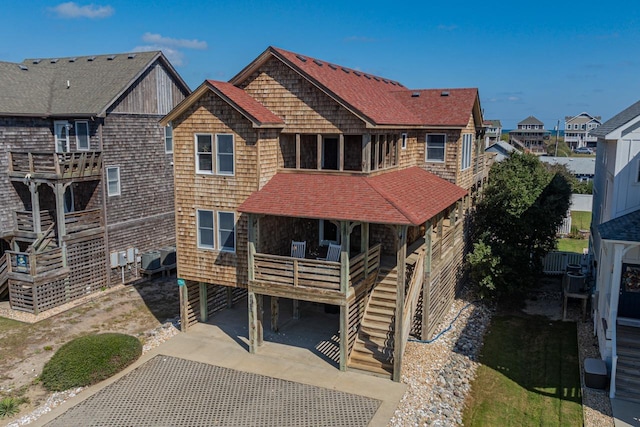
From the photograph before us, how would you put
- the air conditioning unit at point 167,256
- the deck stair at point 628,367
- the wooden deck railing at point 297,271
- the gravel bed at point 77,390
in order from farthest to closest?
the air conditioning unit at point 167,256, the wooden deck railing at point 297,271, the deck stair at point 628,367, the gravel bed at point 77,390

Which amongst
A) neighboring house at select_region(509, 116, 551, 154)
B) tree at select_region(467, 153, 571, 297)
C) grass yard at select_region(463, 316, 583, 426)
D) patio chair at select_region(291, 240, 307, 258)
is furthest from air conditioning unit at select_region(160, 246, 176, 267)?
neighboring house at select_region(509, 116, 551, 154)

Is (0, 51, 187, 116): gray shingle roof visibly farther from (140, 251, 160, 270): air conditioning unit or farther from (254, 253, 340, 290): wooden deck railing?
(254, 253, 340, 290): wooden deck railing

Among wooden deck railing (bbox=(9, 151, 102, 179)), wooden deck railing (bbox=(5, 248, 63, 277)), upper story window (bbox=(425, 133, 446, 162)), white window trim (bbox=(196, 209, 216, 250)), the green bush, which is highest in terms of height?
upper story window (bbox=(425, 133, 446, 162))

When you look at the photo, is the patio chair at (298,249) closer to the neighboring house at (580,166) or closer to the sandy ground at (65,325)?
the sandy ground at (65,325)

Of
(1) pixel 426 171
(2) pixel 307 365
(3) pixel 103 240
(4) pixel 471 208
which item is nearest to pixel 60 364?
(2) pixel 307 365

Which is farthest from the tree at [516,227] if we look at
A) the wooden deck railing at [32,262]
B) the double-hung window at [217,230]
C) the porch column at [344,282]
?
the wooden deck railing at [32,262]
